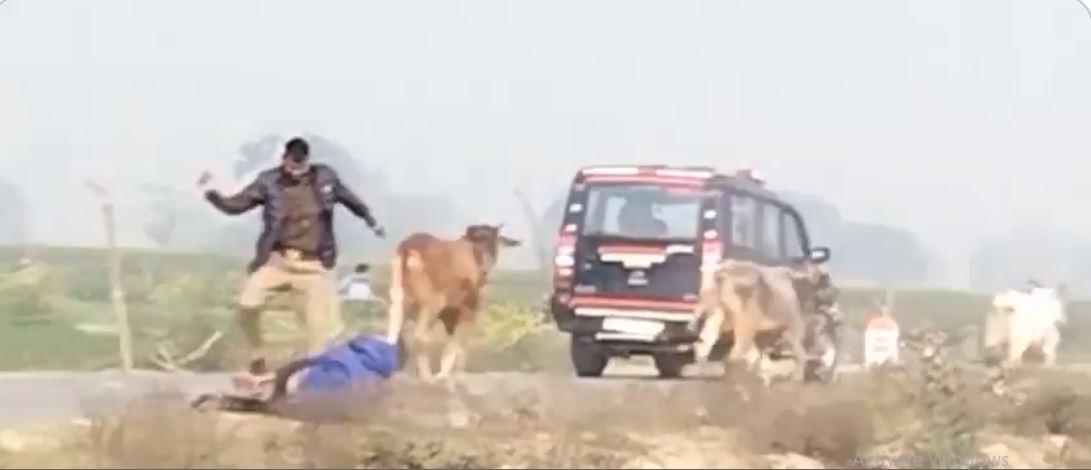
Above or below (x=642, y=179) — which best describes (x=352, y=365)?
below

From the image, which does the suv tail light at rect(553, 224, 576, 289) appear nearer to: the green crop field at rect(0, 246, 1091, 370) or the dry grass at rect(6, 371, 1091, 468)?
the green crop field at rect(0, 246, 1091, 370)

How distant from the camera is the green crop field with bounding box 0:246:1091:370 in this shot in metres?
2.74

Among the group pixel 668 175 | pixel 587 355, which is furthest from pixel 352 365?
pixel 668 175

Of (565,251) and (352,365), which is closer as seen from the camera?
(352,365)

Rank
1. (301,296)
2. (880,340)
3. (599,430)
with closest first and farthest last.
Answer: (599,430), (301,296), (880,340)

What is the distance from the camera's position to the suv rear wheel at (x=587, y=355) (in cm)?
274

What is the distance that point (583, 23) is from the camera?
9.36ft

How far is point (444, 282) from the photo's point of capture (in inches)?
109

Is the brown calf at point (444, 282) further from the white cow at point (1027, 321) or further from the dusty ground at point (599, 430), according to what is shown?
the white cow at point (1027, 321)

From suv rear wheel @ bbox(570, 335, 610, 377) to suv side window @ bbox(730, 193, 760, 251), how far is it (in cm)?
27

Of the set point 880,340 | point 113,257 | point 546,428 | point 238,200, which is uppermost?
point 238,200

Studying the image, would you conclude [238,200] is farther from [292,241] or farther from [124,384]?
[124,384]

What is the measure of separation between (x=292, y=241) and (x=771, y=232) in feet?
2.46

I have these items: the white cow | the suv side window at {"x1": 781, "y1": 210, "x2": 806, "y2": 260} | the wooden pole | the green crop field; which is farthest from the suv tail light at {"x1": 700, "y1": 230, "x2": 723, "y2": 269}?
the wooden pole
